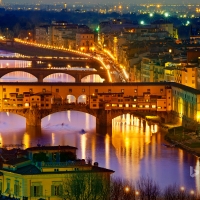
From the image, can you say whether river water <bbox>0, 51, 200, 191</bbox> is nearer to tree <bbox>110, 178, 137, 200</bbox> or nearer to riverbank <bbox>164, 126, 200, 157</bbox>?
riverbank <bbox>164, 126, 200, 157</bbox>

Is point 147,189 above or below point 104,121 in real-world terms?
below

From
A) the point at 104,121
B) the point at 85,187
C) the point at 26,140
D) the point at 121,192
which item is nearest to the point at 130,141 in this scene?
the point at 26,140

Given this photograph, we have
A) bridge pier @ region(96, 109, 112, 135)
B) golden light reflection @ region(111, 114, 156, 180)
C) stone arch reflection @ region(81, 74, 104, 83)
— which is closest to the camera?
golden light reflection @ region(111, 114, 156, 180)

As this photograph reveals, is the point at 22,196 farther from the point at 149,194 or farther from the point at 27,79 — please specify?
the point at 27,79

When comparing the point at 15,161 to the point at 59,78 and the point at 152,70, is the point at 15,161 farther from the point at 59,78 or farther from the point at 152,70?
the point at 59,78

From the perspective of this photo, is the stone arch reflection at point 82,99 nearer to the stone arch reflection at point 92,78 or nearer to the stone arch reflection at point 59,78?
the stone arch reflection at point 92,78

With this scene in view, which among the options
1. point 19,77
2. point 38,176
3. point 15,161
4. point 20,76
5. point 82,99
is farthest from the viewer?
point 20,76

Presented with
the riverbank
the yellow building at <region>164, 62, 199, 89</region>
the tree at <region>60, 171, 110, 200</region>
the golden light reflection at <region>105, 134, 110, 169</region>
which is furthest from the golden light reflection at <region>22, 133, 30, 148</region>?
the tree at <region>60, 171, 110, 200</region>
